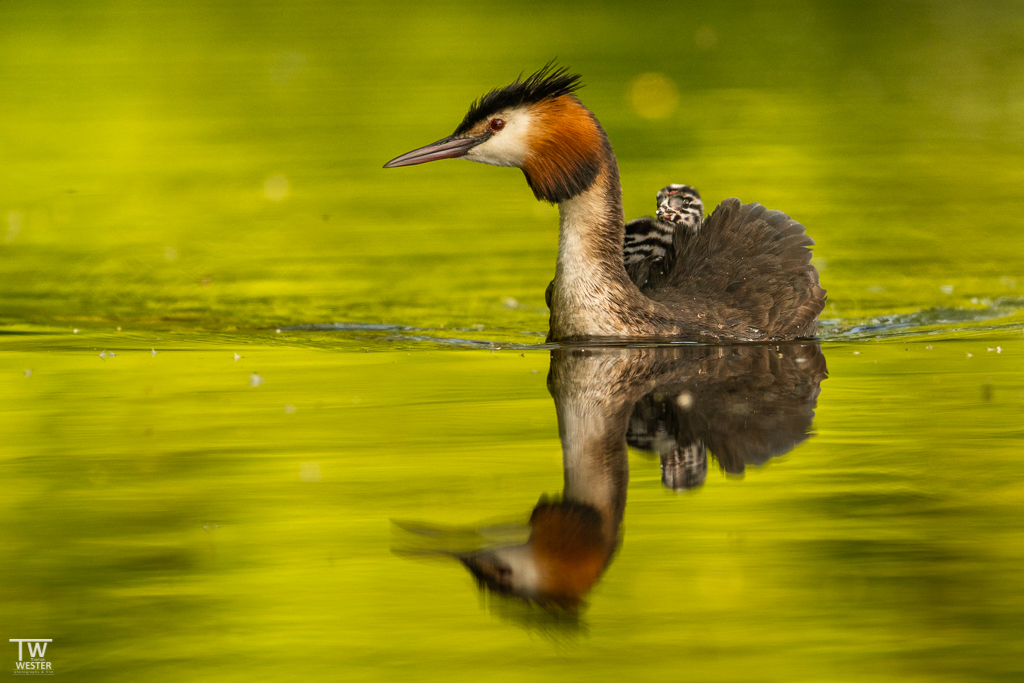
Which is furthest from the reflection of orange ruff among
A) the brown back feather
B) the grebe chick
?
the grebe chick

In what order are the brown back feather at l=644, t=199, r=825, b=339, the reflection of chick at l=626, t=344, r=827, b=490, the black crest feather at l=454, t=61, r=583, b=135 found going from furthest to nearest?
the brown back feather at l=644, t=199, r=825, b=339 < the black crest feather at l=454, t=61, r=583, b=135 < the reflection of chick at l=626, t=344, r=827, b=490

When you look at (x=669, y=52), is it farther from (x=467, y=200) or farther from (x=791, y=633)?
(x=791, y=633)

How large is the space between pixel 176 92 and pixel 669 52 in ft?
25.3

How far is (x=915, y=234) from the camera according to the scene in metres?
14.7

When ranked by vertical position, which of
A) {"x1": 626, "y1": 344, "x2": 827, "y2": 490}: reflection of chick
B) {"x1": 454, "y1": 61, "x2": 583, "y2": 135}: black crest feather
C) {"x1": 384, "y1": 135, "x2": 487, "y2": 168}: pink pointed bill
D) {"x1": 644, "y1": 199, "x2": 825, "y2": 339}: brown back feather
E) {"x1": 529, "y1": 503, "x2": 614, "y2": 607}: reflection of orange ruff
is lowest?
{"x1": 529, "y1": 503, "x2": 614, "y2": 607}: reflection of orange ruff

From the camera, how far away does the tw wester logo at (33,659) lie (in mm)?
5461

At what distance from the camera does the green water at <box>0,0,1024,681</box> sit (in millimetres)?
5695

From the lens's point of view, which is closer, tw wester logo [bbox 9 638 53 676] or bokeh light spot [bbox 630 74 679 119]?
tw wester logo [bbox 9 638 53 676]

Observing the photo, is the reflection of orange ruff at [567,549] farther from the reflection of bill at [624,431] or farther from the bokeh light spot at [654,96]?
the bokeh light spot at [654,96]

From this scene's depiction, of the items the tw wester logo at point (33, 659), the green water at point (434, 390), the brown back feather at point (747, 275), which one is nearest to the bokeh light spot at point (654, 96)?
the green water at point (434, 390)

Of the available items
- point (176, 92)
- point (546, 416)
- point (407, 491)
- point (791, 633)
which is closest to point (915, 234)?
point (546, 416)

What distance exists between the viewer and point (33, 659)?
5555 millimetres

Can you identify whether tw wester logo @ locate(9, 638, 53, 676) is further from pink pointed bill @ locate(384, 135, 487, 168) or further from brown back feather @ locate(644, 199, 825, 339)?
brown back feather @ locate(644, 199, 825, 339)

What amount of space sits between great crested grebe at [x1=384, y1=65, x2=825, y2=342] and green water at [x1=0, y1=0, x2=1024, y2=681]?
0.48 metres
